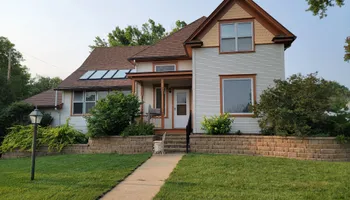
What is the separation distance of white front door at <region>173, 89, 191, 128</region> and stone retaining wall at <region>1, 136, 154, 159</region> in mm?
3537

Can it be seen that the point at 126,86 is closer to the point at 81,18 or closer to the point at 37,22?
the point at 81,18

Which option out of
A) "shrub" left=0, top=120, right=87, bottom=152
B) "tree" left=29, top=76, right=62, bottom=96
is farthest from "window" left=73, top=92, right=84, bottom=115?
"tree" left=29, top=76, right=62, bottom=96

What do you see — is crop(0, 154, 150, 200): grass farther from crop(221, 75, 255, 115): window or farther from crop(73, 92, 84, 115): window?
crop(73, 92, 84, 115): window

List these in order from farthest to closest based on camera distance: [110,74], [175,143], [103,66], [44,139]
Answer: [103,66], [110,74], [44,139], [175,143]

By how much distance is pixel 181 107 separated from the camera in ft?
47.1

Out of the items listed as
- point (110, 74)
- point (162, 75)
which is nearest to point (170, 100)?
point (162, 75)

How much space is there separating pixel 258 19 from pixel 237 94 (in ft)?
12.0

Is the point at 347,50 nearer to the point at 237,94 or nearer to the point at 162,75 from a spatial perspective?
the point at 237,94

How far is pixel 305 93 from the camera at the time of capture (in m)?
9.21

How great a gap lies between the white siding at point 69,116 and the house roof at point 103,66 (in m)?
0.70

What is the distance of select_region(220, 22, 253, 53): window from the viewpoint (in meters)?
11.9

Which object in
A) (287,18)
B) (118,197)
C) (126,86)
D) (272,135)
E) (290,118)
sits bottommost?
(118,197)

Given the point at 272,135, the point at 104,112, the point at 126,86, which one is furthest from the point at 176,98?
the point at 272,135

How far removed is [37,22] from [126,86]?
6.30 metres
